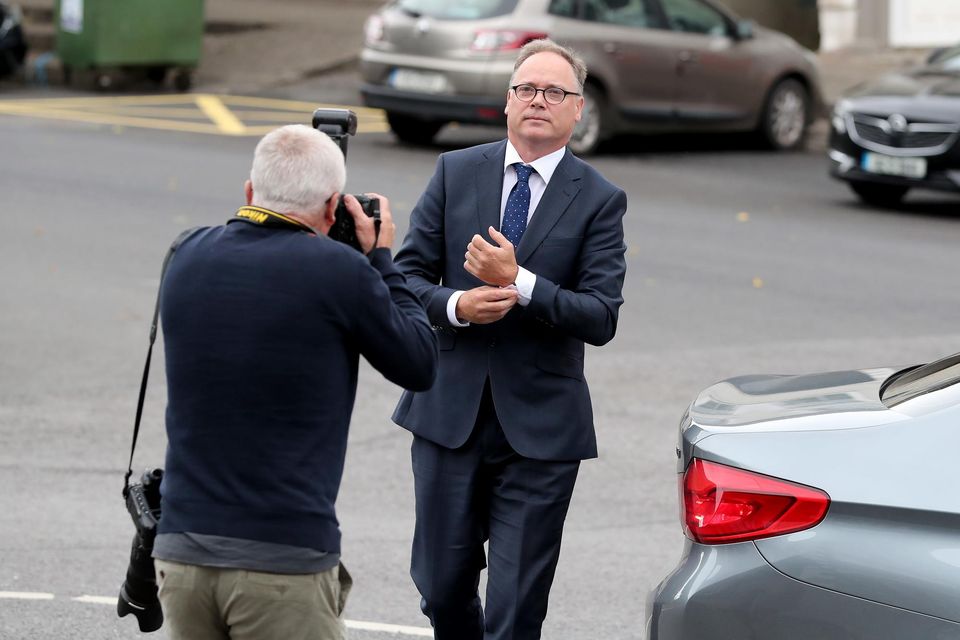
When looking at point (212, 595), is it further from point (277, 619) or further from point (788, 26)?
point (788, 26)

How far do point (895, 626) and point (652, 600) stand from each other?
65 centimetres

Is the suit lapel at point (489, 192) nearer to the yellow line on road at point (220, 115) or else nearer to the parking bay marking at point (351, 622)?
the parking bay marking at point (351, 622)

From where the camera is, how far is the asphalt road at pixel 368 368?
559 centimetres

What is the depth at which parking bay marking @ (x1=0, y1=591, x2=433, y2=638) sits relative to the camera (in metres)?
5.04

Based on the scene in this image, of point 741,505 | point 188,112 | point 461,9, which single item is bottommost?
point 188,112

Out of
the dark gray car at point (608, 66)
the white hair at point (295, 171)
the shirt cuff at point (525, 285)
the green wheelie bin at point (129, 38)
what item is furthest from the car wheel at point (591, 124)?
the white hair at point (295, 171)

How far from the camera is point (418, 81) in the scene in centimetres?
1510

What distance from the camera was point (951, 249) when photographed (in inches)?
467

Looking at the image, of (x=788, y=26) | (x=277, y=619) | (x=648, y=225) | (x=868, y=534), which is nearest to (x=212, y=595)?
(x=277, y=619)

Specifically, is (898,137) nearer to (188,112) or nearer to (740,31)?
(740,31)

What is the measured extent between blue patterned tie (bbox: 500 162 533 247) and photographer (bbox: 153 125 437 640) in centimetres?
101

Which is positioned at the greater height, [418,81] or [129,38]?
[418,81]

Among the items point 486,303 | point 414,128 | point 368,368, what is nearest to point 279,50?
point 414,128

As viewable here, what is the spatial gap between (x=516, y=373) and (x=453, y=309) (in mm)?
250
